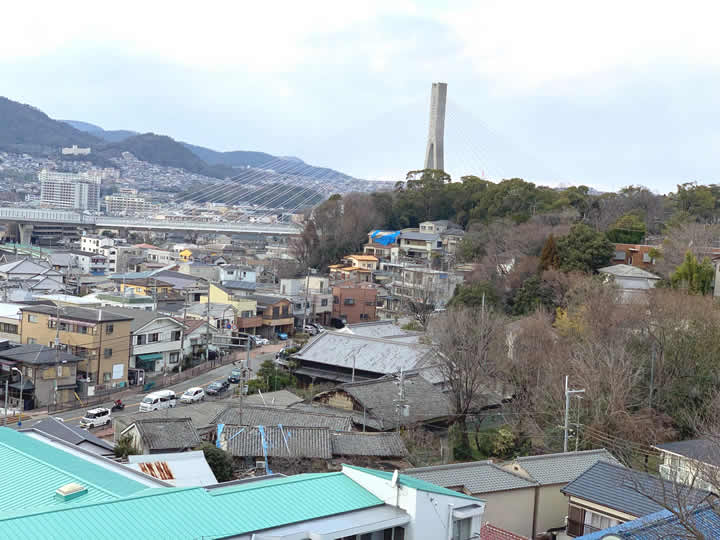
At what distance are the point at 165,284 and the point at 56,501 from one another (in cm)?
2104

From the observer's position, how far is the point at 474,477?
804cm

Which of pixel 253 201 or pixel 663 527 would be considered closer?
pixel 663 527

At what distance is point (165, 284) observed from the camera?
1019 inches

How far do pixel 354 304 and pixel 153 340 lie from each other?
31.2ft

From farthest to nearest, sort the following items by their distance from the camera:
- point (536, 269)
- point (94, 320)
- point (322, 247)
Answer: point (322, 247) → point (536, 269) → point (94, 320)

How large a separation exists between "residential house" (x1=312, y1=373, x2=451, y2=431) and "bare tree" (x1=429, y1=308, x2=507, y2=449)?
0.32m

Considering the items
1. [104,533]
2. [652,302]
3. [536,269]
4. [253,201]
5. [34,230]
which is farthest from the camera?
[253,201]

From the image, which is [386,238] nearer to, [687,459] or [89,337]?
[89,337]

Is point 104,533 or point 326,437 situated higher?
point 104,533

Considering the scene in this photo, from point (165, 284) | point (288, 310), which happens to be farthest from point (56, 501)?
point (165, 284)

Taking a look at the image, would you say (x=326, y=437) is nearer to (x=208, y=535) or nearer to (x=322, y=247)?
(x=208, y=535)

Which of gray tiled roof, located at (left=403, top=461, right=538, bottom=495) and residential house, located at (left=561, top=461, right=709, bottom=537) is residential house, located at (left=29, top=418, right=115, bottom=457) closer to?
gray tiled roof, located at (left=403, top=461, right=538, bottom=495)

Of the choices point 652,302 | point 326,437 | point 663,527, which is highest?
point 652,302

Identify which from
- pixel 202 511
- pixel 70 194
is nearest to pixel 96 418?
pixel 202 511
